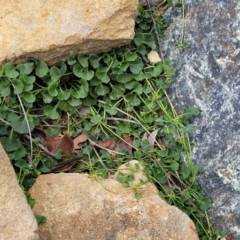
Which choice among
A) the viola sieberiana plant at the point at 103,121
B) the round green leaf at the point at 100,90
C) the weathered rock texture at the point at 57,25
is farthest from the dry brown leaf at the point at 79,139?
the weathered rock texture at the point at 57,25

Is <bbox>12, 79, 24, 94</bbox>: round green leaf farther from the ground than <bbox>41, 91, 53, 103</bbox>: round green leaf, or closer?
farther from the ground

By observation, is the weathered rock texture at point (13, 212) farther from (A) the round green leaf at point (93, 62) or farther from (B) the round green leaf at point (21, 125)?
(A) the round green leaf at point (93, 62)

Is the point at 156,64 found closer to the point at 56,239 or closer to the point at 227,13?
the point at 227,13

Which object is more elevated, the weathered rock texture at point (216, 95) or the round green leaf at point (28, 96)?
the weathered rock texture at point (216, 95)

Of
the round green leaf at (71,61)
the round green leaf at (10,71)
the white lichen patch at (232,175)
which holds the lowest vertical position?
the white lichen patch at (232,175)

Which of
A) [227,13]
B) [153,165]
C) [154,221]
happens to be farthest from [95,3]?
[154,221]

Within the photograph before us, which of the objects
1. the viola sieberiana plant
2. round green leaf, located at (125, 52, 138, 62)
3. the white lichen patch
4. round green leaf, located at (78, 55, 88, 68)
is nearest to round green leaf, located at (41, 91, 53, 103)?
the viola sieberiana plant

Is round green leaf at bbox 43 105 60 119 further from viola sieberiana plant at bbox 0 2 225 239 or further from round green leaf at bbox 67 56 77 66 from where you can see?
round green leaf at bbox 67 56 77 66
